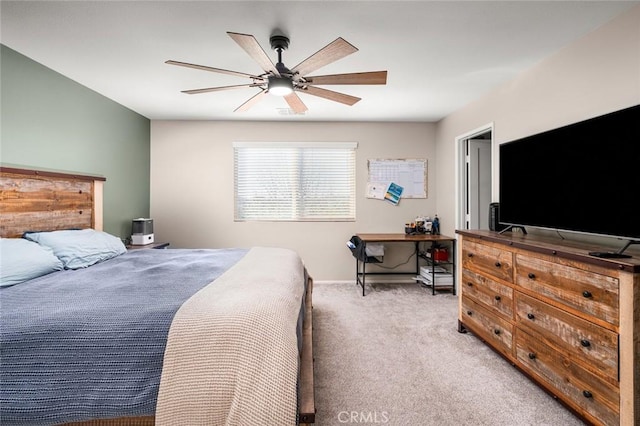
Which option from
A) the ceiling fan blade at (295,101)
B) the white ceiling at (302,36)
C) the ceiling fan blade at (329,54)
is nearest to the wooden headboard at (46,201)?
the white ceiling at (302,36)

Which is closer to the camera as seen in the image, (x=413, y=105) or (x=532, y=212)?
(x=532, y=212)

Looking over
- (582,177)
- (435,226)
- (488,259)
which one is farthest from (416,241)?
(582,177)

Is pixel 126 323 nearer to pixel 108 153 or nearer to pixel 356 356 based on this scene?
pixel 356 356

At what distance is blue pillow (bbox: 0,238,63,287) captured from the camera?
5.77 feet

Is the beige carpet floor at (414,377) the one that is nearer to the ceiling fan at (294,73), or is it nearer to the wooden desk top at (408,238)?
the wooden desk top at (408,238)

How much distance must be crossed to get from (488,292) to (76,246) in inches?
134

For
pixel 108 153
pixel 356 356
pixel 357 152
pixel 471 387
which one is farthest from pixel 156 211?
pixel 471 387

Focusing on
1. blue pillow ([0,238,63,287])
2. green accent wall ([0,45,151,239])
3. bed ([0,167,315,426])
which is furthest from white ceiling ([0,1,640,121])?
bed ([0,167,315,426])

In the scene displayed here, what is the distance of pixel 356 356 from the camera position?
2.30 m

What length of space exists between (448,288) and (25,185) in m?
4.79

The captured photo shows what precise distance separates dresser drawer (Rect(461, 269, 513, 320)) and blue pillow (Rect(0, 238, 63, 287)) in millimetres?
3337

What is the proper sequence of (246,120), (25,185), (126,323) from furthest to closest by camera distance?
1. (246,120)
2. (25,185)
3. (126,323)

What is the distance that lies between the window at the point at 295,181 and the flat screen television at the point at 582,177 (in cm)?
235

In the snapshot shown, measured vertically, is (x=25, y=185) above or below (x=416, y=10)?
below
